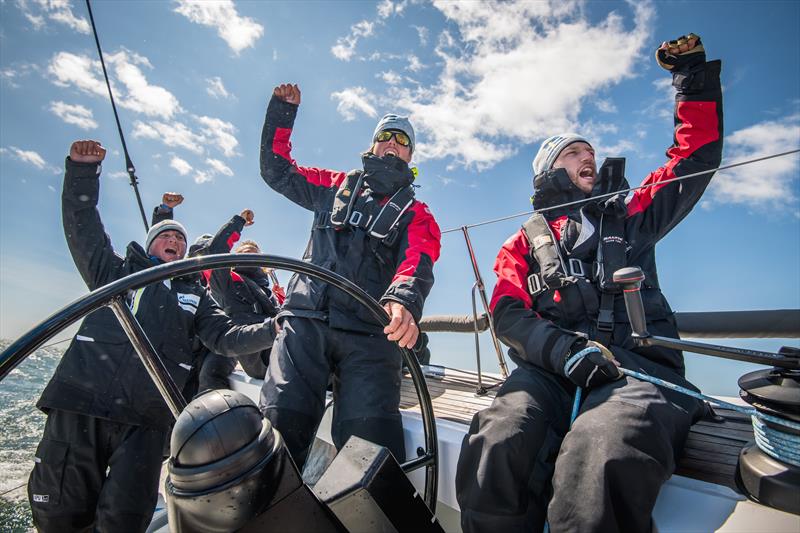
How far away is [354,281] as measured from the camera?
2037 millimetres

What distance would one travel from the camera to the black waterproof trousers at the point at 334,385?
1.61 m

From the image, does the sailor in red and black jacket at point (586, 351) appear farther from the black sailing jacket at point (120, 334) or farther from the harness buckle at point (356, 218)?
the black sailing jacket at point (120, 334)

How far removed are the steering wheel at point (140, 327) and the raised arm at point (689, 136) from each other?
133 cm

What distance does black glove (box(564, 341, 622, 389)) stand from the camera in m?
1.34

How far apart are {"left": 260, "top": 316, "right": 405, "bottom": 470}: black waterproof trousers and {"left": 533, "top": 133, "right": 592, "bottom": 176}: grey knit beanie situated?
131 centimetres

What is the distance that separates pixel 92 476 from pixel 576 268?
2.52m

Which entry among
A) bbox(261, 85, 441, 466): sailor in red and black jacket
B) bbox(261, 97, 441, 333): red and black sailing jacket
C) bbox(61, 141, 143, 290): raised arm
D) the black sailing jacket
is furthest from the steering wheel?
bbox(61, 141, 143, 290): raised arm

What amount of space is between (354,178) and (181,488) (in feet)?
5.85

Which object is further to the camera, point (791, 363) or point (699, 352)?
point (699, 352)

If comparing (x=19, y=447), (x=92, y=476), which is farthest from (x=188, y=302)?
(x=19, y=447)

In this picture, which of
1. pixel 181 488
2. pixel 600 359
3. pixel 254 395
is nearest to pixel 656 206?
pixel 600 359

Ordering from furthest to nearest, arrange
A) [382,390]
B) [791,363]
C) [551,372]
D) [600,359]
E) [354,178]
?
[354,178], [382,390], [551,372], [600,359], [791,363]

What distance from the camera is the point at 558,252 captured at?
73.2 inches

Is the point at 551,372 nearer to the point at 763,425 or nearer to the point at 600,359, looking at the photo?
the point at 600,359
